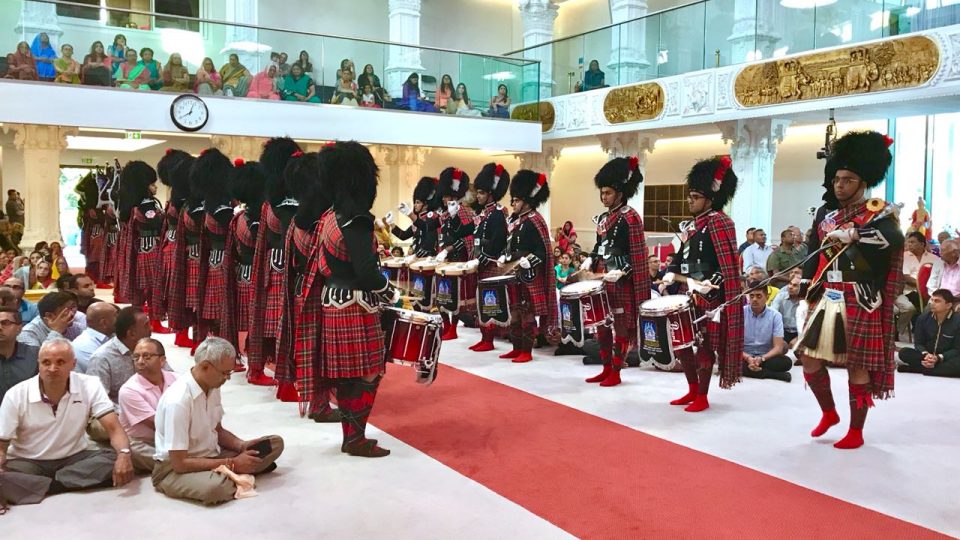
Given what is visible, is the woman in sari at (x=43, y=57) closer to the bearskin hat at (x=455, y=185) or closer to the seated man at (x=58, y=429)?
the bearskin hat at (x=455, y=185)

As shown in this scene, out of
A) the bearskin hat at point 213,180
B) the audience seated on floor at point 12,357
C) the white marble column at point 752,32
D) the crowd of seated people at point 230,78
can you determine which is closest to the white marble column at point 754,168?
the white marble column at point 752,32

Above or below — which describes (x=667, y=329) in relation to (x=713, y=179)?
below

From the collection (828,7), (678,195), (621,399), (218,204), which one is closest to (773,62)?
(828,7)

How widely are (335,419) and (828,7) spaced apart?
9.82 m

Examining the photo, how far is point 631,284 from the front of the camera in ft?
19.2

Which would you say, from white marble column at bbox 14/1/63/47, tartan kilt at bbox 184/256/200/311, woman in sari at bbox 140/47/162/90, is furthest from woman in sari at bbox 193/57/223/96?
tartan kilt at bbox 184/256/200/311

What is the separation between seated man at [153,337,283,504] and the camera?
3516 millimetres

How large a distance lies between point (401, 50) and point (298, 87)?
254cm

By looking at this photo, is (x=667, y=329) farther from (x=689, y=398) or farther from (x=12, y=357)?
(x=12, y=357)

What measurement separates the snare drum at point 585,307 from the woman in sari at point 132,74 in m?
9.10

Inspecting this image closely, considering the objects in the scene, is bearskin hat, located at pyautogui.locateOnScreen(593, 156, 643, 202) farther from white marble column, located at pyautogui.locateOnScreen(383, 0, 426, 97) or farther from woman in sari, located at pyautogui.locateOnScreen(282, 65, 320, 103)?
white marble column, located at pyautogui.locateOnScreen(383, 0, 426, 97)

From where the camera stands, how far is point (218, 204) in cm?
627

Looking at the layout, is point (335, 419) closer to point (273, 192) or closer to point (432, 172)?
point (273, 192)

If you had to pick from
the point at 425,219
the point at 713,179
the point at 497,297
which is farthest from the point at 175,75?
the point at 713,179
